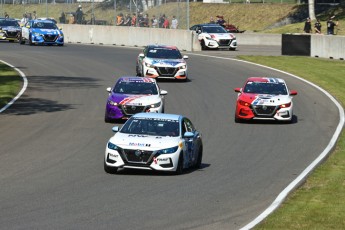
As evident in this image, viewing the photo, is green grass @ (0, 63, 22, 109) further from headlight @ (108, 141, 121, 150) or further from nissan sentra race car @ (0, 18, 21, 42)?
nissan sentra race car @ (0, 18, 21, 42)

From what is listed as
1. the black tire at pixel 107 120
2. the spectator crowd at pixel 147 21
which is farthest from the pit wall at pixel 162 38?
the black tire at pixel 107 120

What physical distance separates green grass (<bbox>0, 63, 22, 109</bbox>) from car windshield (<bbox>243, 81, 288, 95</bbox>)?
8.91m

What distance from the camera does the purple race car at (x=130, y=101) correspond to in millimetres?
32375

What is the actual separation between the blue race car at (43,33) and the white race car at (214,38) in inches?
363

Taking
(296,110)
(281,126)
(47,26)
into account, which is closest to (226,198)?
(281,126)

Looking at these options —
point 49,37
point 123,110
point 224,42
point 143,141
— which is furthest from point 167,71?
point 143,141

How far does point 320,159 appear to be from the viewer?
1012 inches

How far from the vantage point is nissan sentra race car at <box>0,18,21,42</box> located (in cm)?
7075

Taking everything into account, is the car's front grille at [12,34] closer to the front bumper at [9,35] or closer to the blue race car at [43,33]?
the front bumper at [9,35]

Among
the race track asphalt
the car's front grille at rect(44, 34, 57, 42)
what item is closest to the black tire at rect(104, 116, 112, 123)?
the race track asphalt

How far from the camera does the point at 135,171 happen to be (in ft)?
74.2

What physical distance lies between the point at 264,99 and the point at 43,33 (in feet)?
112

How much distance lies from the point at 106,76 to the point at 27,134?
18727mm

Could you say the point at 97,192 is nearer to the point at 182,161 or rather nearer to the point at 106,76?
the point at 182,161
